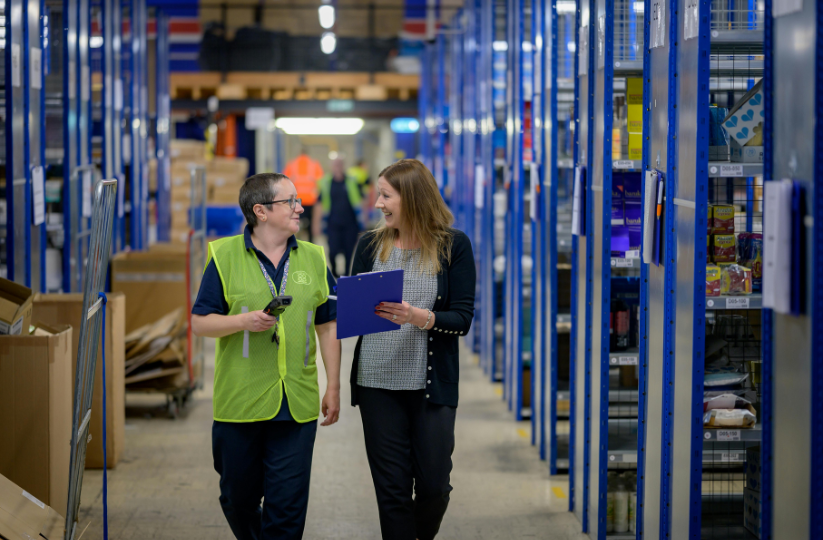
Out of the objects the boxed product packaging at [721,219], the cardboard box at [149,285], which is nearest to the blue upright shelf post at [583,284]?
the boxed product packaging at [721,219]

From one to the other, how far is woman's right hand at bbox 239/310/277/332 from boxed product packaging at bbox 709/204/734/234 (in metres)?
1.60

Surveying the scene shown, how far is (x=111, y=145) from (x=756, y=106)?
6.39m

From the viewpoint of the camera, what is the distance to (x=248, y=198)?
3.12m

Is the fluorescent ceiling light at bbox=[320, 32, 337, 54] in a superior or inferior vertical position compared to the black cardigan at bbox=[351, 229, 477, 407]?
superior

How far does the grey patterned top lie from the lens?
3.16m

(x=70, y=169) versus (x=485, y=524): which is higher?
(x=70, y=169)

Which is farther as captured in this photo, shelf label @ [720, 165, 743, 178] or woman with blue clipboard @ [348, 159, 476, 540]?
woman with blue clipboard @ [348, 159, 476, 540]

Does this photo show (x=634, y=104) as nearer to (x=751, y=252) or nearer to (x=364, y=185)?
(x=751, y=252)

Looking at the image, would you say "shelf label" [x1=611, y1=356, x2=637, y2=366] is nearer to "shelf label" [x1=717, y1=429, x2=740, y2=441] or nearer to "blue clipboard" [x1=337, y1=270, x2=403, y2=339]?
"shelf label" [x1=717, y1=429, x2=740, y2=441]

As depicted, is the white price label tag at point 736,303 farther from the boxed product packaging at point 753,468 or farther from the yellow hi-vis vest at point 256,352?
the yellow hi-vis vest at point 256,352

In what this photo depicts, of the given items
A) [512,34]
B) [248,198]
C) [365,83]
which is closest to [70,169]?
[512,34]

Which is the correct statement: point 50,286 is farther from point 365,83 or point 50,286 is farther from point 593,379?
point 365,83

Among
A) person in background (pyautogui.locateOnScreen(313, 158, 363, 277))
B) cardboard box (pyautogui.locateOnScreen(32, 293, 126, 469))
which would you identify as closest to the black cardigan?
cardboard box (pyautogui.locateOnScreen(32, 293, 126, 469))

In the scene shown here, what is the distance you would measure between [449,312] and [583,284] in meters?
1.24
